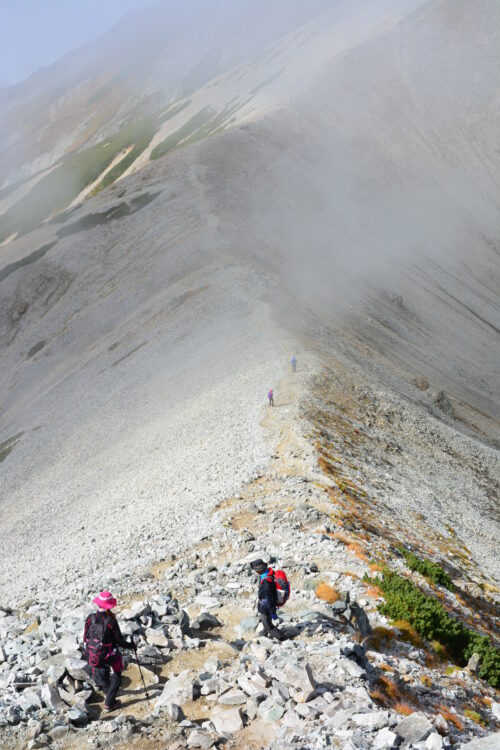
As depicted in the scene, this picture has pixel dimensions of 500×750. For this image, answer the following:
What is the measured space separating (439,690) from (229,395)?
3036cm

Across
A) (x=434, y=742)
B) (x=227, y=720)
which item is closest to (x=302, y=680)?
(x=227, y=720)

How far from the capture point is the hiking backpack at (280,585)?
589 inches

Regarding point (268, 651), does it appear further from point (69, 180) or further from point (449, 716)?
point (69, 180)

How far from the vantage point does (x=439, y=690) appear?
1369cm

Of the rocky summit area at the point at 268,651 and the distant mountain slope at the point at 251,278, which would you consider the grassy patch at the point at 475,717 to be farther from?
the distant mountain slope at the point at 251,278

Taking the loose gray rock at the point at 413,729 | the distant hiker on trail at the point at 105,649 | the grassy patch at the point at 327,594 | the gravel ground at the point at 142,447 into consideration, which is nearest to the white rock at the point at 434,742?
the loose gray rock at the point at 413,729

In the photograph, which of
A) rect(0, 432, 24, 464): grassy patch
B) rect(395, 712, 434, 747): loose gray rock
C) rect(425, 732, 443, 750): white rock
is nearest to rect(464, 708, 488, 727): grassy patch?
rect(395, 712, 434, 747): loose gray rock

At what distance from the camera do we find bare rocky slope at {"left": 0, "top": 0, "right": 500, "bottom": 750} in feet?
42.3

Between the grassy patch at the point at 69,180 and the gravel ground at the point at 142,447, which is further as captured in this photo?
the grassy patch at the point at 69,180

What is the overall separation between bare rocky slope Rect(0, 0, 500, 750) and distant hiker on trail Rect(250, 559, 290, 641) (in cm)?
75

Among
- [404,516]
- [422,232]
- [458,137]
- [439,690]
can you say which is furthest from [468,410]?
[458,137]

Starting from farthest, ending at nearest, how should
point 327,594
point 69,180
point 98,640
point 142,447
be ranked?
point 69,180 < point 142,447 < point 327,594 < point 98,640

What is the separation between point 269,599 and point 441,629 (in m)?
4.64

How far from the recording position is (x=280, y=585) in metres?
15.4
